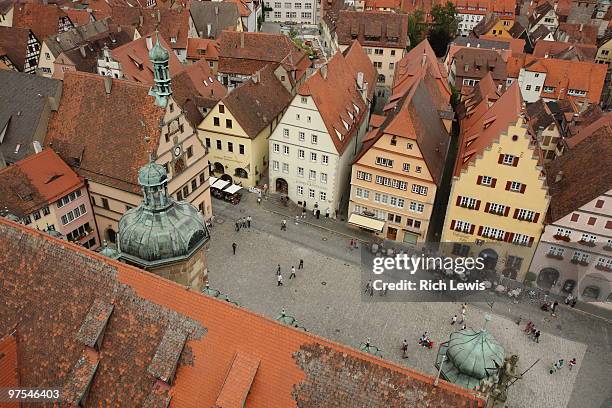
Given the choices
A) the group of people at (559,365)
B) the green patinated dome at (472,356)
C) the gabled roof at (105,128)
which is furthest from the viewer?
the gabled roof at (105,128)

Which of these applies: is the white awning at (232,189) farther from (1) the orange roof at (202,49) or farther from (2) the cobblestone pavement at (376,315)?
(1) the orange roof at (202,49)

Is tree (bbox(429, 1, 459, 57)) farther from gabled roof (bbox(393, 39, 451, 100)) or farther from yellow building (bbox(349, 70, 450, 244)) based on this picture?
yellow building (bbox(349, 70, 450, 244))

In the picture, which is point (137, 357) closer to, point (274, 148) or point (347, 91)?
point (274, 148)

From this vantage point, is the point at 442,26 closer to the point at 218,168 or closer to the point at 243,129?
the point at 243,129

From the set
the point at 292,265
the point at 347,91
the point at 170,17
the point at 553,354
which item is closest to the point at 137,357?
the point at 292,265

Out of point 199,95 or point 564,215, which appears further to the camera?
point 199,95

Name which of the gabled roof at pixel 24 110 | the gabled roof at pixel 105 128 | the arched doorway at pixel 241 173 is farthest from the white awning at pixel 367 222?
the gabled roof at pixel 24 110

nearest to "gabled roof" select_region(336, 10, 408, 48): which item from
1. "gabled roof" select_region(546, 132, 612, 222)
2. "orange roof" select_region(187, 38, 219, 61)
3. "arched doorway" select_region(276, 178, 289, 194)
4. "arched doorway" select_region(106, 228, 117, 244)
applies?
"orange roof" select_region(187, 38, 219, 61)
